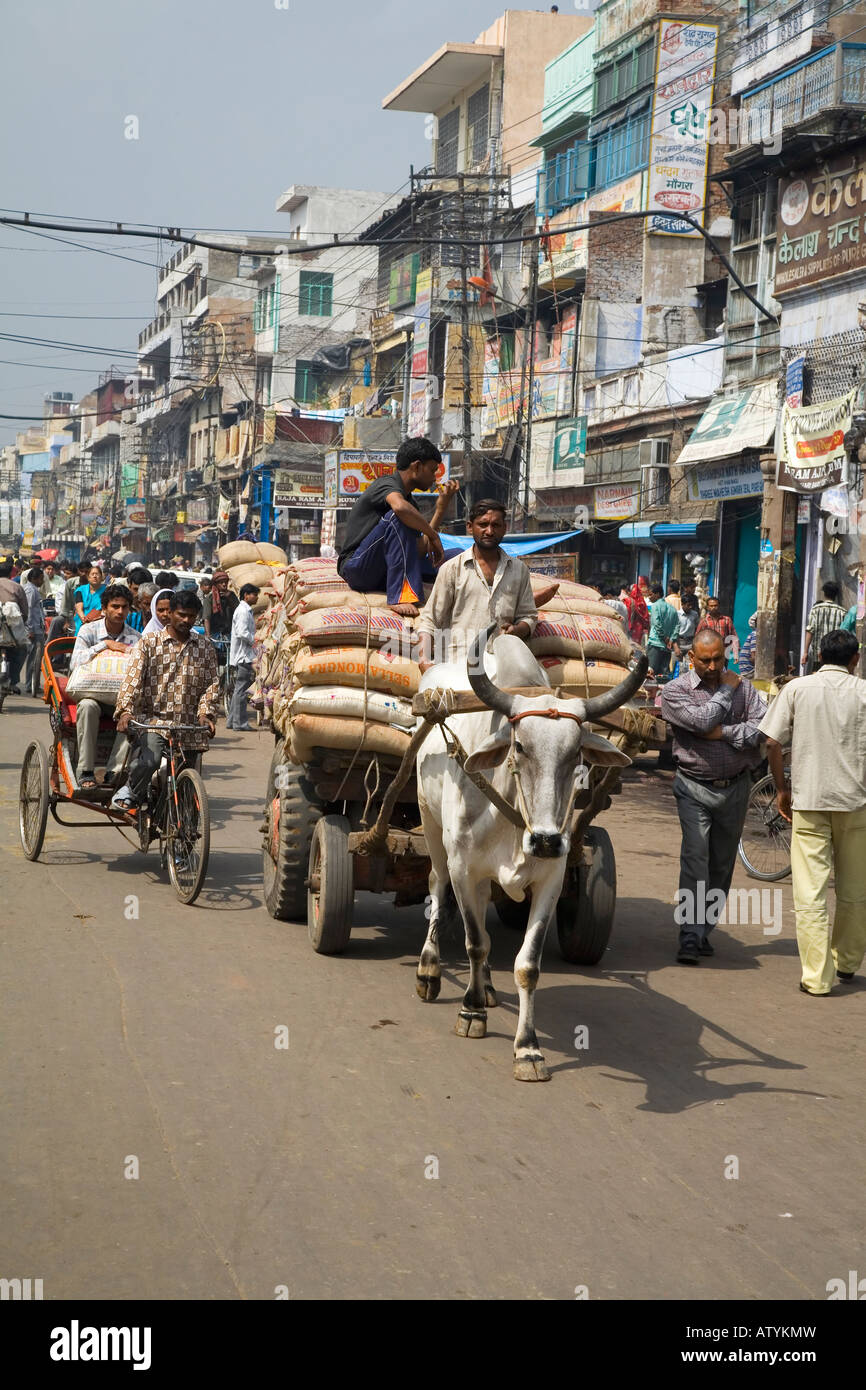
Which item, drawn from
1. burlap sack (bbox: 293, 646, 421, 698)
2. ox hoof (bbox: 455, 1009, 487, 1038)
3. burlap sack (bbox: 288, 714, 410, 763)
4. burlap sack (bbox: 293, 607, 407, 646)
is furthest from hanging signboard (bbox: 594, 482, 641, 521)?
ox hoof (bbox: 455, 1009, 487, 1038)

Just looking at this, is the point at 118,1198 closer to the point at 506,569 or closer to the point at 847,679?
the point at 506,569

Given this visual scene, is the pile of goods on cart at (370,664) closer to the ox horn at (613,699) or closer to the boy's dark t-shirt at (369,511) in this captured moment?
the boy's dark t-shirt at (369,511)

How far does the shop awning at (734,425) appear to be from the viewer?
22.2 m

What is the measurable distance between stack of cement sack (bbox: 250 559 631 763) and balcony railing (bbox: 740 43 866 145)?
1525cm

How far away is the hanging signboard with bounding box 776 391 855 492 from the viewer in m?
18.8

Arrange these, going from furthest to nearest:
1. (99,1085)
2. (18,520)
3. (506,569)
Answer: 1. (18,520)
2. (506,569)
3. (99,1085)

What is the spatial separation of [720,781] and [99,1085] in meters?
4.22

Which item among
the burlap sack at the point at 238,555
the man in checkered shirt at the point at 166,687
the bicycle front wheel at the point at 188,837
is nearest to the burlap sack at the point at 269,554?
the burlap sack at the point at 238,555

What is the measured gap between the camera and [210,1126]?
4.91 metres

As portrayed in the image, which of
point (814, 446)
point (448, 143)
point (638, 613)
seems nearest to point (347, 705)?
point (814, 446)

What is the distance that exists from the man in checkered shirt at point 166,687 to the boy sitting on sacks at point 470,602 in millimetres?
2524

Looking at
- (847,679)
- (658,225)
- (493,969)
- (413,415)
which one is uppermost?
(658,225)

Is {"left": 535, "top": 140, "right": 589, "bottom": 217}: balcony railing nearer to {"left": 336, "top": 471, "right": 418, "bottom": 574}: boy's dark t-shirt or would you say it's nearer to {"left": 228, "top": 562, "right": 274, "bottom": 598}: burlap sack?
{"left": 228, "top": 562, "right": 274, "bottom": 598}: burlap sack

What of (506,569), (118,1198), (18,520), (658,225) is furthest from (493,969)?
(18,520)
